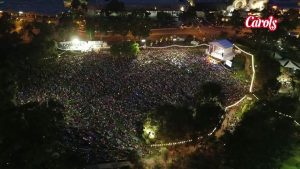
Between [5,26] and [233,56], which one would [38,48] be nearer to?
[5,26]

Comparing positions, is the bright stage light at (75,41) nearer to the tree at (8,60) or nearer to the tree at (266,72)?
the tree at (8,60)

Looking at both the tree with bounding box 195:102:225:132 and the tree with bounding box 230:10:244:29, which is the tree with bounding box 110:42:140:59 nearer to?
the tree with bounding box 195:102:225:132

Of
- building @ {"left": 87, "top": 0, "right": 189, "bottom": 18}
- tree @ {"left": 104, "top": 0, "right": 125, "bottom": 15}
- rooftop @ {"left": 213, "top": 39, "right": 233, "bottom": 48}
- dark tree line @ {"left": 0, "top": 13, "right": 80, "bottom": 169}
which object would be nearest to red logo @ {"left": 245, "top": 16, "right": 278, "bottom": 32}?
rooftop @ {"left": 213, "top": 39, "right": 233, "bottom": 48}

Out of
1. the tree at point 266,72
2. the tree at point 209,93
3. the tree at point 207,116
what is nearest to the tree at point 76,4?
the tree at point 266,72

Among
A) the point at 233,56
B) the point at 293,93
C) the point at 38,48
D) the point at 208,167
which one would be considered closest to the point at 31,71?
the point at 38,48

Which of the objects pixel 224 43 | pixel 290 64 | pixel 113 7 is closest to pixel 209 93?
pixel 224 43

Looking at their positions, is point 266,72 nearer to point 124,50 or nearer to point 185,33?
point 124,50
